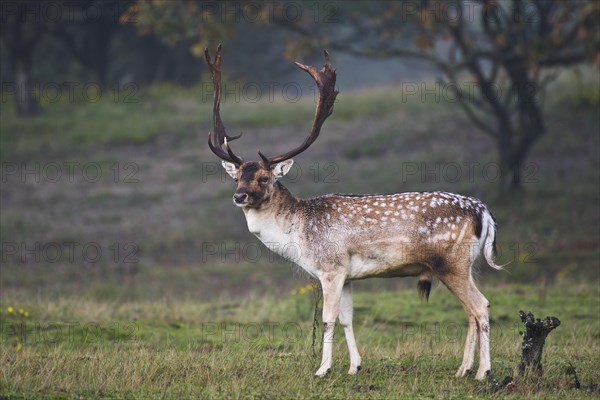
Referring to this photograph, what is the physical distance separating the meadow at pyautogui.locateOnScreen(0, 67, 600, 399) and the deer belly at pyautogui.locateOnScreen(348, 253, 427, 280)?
0.95m

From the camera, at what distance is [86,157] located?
1134 inches

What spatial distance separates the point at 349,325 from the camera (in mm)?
9328

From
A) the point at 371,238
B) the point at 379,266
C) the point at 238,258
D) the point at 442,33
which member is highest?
the point at 442,33

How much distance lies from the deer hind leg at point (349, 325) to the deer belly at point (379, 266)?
29cm

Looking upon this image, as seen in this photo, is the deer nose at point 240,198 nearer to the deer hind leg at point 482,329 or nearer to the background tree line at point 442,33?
the deer hind leg at point 482,329

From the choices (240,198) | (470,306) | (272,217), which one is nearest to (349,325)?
(470,306)

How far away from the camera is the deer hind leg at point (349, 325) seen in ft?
29.9

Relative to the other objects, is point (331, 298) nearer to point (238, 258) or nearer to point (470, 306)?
point (470, 306)

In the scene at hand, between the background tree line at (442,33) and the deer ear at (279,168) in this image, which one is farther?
the background tree line at (442,33)

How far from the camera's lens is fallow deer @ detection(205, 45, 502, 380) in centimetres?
896

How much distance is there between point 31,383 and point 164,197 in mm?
17686

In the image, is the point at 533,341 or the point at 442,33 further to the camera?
the point at 442,33

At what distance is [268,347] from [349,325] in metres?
1.76

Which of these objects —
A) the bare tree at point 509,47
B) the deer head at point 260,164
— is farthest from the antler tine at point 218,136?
the bare tree at point 509,47
